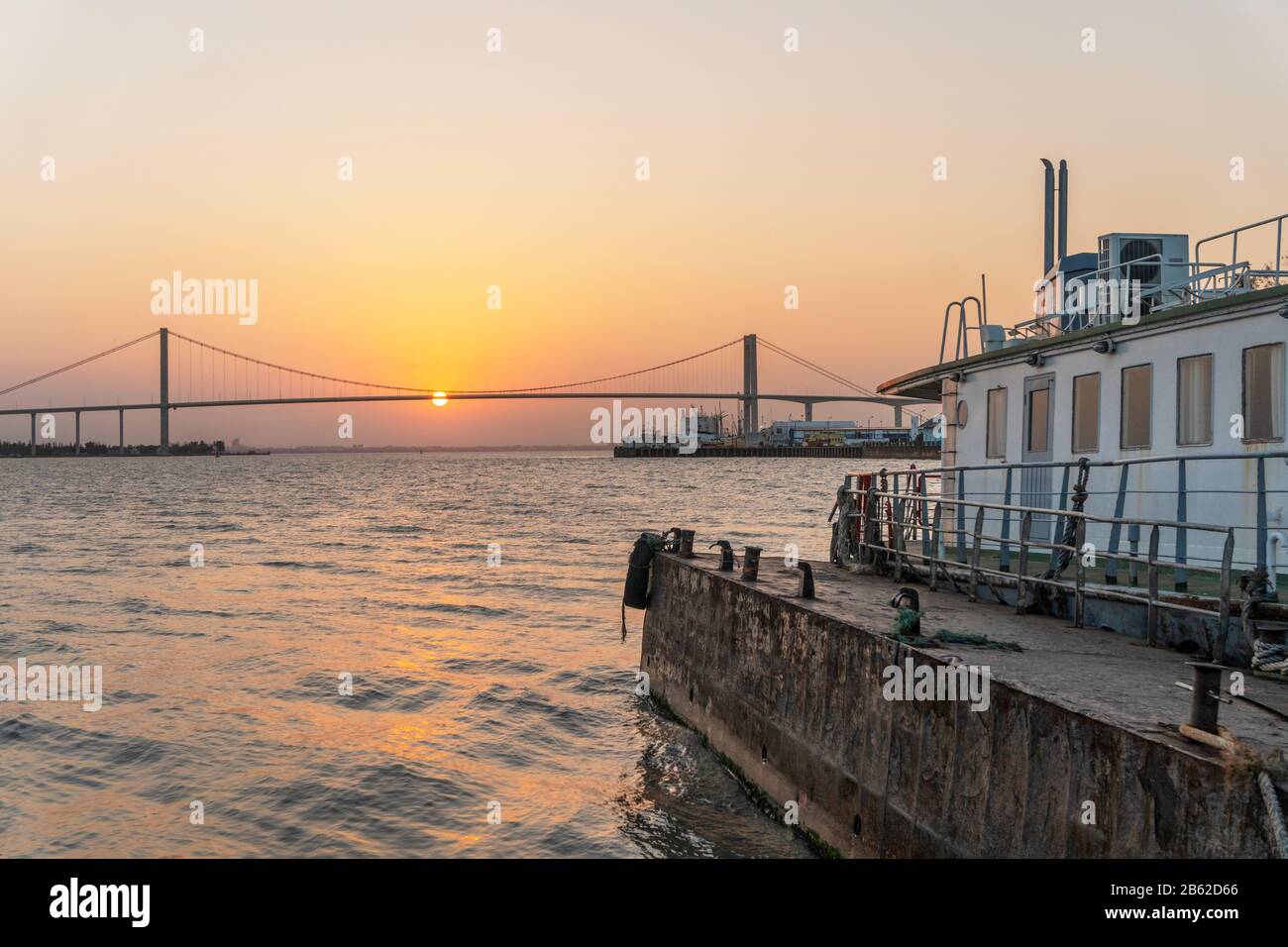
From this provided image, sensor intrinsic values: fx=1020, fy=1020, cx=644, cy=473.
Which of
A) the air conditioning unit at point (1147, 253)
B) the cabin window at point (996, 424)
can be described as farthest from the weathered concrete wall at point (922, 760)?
the air conditioning unit at point (1147, 253)

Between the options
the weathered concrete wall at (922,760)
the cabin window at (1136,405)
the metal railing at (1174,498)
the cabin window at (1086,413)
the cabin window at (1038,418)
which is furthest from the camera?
the cabin window at (1038,418)

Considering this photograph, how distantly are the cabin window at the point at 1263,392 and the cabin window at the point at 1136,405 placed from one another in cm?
113

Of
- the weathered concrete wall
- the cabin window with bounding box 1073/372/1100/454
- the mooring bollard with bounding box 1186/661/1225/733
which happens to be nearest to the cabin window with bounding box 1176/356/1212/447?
the cabin window with bounding box 1073/372/1100/454

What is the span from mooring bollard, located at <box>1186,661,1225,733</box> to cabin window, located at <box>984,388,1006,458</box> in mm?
8571

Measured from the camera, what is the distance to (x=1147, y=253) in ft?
44.7

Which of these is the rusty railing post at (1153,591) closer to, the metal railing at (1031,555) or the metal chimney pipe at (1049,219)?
the metal railing at (1031,555)

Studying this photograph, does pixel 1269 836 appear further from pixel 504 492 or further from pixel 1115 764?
pixel 504 492

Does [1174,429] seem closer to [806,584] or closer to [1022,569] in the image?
[1022,569]

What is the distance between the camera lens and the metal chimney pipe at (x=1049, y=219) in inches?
727

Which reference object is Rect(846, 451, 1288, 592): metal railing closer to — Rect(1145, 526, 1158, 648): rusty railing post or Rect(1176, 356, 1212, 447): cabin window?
Rect(1145, 526, 1158, 648): rusty railing post

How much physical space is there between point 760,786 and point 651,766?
170 centimetres

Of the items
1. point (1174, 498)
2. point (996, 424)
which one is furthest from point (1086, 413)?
point (996, 424)

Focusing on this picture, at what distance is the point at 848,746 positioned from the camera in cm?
718

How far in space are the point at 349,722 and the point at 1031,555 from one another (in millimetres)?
8166
